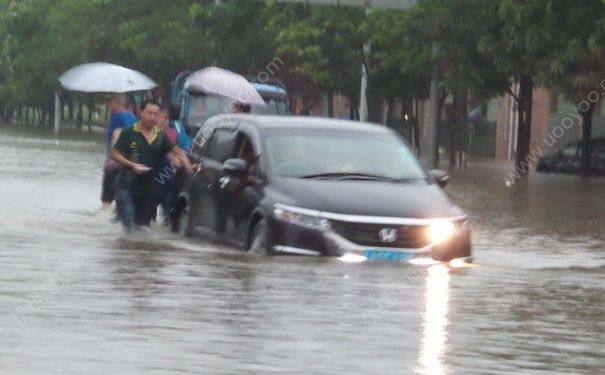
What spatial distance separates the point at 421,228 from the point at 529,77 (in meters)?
34.4

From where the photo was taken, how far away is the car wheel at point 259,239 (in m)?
15.3

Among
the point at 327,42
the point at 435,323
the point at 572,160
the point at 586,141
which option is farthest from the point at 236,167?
the point at 327,42

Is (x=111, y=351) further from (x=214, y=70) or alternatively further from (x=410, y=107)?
(x=410, y=107)

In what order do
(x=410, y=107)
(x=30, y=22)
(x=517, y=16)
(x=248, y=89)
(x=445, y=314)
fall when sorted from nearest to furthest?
1. (x=445, y=314)
2. (x=248, y=89)
3. (x=517, y=16)
4. (x=410, y=107)
5. (x=30, y=22)

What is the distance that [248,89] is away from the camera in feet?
78.5

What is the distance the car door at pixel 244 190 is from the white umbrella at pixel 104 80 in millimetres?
5130

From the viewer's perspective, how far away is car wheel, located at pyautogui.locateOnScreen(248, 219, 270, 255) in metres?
15.3

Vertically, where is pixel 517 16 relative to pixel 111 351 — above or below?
above

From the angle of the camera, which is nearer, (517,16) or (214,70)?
(214,70)

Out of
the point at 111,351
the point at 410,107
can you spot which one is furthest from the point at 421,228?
the point at 410,107

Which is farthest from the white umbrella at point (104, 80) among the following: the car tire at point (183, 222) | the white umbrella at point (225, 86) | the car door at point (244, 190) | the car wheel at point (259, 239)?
the car wheel at point (259, 239)

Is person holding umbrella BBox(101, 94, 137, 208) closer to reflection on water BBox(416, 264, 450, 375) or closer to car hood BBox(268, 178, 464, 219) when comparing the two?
car hood BBox(268, 178, 464, 219)

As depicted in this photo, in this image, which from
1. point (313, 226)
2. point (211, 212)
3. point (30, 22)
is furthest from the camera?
point (30, 22)

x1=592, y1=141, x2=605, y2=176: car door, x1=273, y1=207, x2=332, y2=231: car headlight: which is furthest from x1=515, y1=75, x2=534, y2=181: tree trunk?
x1=273, y1=207, x2=332, y2=231: car headlight
